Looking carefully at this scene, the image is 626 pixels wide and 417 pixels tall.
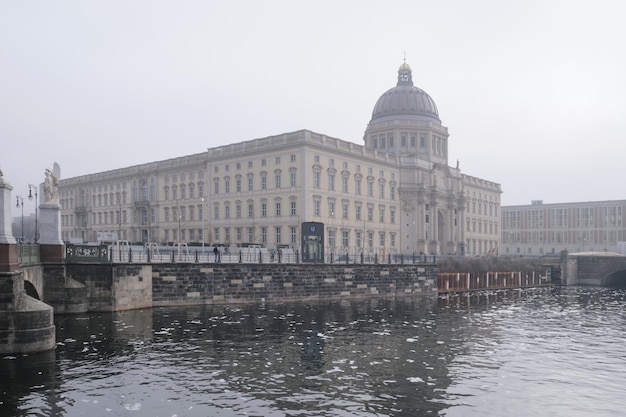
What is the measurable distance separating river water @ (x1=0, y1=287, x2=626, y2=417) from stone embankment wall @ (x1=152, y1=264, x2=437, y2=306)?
4.10 m

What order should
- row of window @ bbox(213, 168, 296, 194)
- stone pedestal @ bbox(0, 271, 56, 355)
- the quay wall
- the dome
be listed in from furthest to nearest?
the dome
row of window @ bbox(213, 168, 296, 194)
the quay wall
stone pedestal @ bbox(0, 271, 56, 355)

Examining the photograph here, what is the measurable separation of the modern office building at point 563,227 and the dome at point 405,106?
54732mm

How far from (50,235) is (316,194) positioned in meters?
A: 47.3

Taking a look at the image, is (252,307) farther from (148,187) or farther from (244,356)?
(148,187)

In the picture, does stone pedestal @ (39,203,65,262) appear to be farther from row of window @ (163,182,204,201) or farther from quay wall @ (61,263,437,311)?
row of window @ (163,182,204,201)

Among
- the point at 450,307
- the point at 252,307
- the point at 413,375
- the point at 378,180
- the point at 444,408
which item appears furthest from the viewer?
the point at 378,180

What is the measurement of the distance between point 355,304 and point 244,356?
82.3 feet

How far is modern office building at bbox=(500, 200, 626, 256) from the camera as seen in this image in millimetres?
151625

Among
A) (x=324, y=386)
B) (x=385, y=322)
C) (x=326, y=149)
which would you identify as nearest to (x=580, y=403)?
(x=324, y=386)

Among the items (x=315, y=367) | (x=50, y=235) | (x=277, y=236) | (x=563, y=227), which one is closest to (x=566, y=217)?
(x=563, y=227)

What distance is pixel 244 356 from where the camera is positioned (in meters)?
24.9

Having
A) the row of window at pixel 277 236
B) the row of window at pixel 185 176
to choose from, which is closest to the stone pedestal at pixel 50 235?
the row of window at pixel 277 236

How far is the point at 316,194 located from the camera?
81.0 metres

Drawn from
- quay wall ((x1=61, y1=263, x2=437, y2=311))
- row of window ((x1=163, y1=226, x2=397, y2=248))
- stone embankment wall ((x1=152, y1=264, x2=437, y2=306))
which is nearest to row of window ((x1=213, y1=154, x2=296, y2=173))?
row of window ((x1=163, y1=226, x2=397, y2=248))
